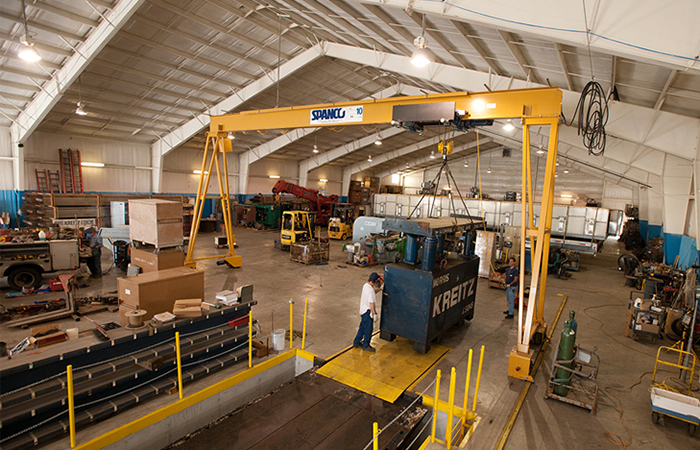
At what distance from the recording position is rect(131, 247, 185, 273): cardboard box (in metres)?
9.84

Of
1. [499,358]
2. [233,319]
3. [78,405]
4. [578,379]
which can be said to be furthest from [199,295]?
[578,379]

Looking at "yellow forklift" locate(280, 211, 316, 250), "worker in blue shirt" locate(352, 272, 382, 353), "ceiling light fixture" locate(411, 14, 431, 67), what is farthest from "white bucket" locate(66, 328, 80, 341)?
"yellow forklift" locate(280, 211, 316, 250)

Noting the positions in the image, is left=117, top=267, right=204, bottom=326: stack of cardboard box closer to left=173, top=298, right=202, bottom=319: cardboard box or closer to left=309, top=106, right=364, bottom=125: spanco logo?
left=173, top=298, right=202, bottom=319: cardboard box

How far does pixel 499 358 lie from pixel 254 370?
5.55 m

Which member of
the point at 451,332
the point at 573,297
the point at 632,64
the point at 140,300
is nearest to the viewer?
the point at 140,300

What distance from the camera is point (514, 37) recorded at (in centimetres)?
884

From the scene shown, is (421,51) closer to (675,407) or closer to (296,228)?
(675,407)

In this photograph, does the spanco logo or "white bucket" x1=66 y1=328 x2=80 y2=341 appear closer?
"white bucket" x1=66 y1=328 x2=80 y2=341

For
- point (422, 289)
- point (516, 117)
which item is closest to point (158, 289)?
point (422, 289)

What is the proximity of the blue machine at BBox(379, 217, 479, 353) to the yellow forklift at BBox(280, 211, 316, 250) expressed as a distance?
11.2m

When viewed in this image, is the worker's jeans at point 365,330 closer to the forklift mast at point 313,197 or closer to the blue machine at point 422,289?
the blue machine at point 422,289

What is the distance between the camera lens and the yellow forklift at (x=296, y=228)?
747 inches

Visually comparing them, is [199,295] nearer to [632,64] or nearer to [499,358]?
[499,358]

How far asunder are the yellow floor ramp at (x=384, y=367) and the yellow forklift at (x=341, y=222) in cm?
1619
